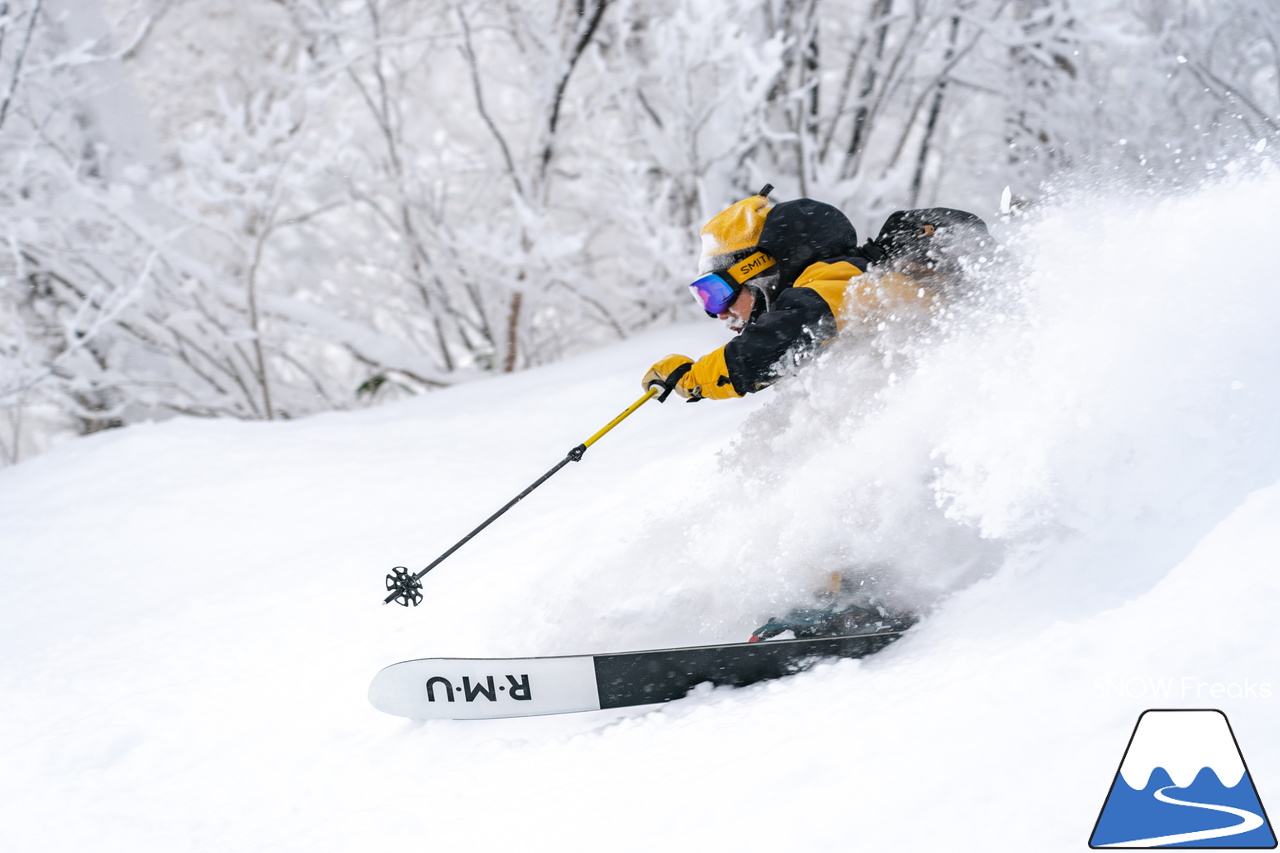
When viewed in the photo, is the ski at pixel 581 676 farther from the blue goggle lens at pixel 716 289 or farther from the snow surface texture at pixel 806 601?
the blue goggle lens at pixel 716 289

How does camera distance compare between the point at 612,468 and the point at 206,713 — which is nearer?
the point at 206,713

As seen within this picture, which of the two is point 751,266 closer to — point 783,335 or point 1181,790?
point 783,335

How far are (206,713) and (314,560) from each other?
1.23 m

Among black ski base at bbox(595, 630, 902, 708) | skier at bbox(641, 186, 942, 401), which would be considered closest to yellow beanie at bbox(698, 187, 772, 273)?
skier at bbox(641, 186, 942, 401)

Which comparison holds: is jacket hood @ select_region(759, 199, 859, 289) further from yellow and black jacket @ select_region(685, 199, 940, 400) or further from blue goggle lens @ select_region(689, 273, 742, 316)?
blue goggle lens @ select_region(689, 273, 742, 316)

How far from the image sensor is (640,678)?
265 cm

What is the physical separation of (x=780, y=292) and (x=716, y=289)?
23 cm

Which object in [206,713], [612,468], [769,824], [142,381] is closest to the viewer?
[769,824]

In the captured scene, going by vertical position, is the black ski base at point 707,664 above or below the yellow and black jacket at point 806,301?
below

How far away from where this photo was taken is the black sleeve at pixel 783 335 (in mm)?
2676

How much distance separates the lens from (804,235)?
9.50 feet

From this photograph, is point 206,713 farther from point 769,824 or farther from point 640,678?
point 769,824

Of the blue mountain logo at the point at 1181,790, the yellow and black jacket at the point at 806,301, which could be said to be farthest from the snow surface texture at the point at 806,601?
the yellow and black jacket at the point at 806,301

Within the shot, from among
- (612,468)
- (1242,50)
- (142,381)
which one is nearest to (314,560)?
(612,468)
